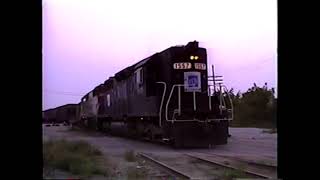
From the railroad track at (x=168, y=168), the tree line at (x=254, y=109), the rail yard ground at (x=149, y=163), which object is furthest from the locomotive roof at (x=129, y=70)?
the railroad track at (x=168, y=168)

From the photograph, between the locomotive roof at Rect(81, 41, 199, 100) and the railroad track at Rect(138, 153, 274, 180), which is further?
the locomotive roof at Rect(81, 41, 199, 100)

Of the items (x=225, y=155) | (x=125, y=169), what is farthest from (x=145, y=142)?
(x=125, y=169)

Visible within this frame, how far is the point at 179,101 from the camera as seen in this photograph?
56.6 feet

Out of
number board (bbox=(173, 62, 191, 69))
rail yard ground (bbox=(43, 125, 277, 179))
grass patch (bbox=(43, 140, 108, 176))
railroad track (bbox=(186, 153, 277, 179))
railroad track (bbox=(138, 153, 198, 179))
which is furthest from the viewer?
number board (bbox=(173, 62, 191, 69))

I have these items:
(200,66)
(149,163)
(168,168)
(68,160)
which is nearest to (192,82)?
(200,66)

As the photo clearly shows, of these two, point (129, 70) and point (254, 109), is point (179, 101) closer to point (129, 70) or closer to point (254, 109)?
point (129, 70)

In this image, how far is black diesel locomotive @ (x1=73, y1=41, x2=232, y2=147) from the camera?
17.0 metres

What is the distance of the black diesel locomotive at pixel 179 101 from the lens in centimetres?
1703

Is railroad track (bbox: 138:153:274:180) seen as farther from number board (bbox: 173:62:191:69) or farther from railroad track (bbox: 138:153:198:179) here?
number board (bbox: 173:62:191:69)

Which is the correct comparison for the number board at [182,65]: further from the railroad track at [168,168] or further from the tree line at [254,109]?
the railroad track at [168,168]

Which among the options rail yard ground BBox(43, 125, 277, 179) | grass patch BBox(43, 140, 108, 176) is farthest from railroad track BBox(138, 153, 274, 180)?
grass patch BBox(43, 140, 108, 176)

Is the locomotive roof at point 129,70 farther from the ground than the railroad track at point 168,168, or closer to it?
farther from the ground
